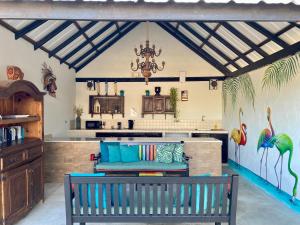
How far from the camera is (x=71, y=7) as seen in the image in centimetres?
222

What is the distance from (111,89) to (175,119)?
2401 millimetres

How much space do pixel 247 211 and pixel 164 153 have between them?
70.3 inches

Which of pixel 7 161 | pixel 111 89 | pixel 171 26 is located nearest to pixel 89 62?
pixel 111 89

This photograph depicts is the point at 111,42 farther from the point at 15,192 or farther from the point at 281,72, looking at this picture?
the point at 15,192

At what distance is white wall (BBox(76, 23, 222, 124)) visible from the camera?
9.16 m

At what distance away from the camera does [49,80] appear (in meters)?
6.46

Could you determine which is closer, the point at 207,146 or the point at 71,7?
the point at 71,7

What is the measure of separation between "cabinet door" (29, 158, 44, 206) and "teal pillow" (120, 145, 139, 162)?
152 centimetres

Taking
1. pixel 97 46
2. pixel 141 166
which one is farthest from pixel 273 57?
pixel 97 46

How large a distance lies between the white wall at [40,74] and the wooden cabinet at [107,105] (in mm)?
719

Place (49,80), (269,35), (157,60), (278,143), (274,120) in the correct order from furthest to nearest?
1. (157,60)
2. (49,80)
3. (274,120)
4. (278,143)
5. (269,35)

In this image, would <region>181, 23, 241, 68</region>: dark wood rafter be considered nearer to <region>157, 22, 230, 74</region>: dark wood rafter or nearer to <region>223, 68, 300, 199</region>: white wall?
<region>157, 22, 230, 74</region>: dark wood rafter

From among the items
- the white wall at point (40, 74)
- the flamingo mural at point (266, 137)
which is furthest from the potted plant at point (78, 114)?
the flamingo mural at point (266, 137)

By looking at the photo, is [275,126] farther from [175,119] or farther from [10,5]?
[10,5]
